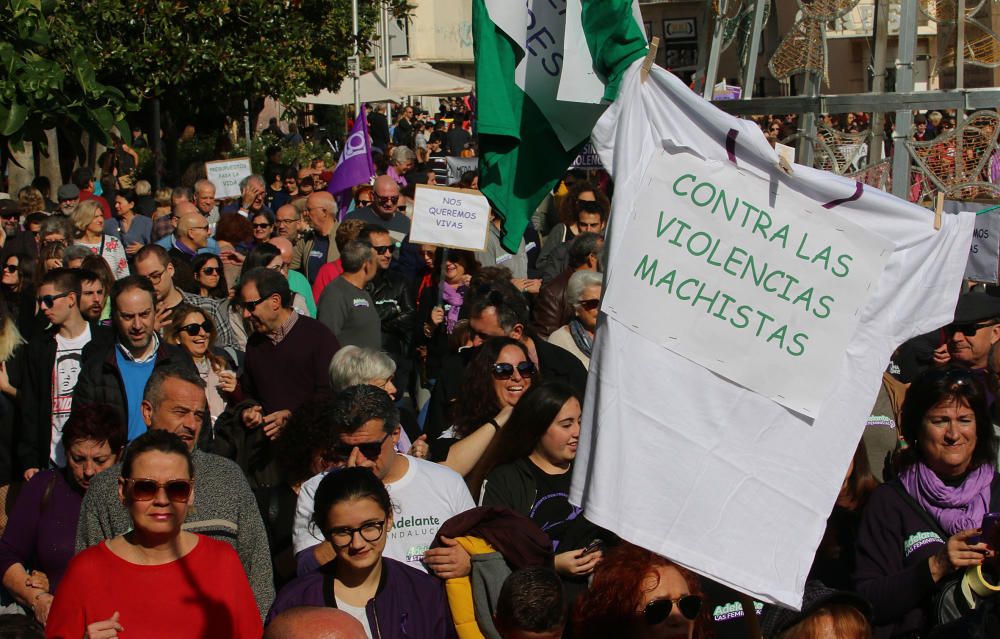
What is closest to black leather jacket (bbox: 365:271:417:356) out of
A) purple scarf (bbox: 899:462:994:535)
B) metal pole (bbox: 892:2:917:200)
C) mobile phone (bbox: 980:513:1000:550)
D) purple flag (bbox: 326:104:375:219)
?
metal pole (bbox: 892:2:917:200)

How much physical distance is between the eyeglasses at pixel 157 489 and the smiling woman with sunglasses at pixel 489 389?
1868 millimetres

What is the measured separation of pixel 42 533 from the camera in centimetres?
536

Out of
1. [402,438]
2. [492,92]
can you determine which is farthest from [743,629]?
[402,438]

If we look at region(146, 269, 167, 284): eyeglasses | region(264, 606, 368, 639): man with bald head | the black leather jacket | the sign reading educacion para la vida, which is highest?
the sign reading educacion para la vida

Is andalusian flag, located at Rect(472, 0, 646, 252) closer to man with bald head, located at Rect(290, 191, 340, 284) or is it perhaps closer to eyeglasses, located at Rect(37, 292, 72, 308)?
eyeglasses, located at Rect(37, 292, 72, 308)

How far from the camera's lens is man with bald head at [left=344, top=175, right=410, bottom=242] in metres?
12.0

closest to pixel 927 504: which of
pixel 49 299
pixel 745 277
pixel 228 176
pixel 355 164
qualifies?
pixel 745 277

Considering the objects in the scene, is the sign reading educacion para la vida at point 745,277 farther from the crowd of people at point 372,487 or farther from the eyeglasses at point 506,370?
the eyeglasses at point 506,370

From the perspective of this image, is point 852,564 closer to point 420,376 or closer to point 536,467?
point 536,467

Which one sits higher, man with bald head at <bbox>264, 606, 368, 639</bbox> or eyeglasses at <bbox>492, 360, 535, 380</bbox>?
man with bald head at <bbox>264, 606, 368, 639</bbox>

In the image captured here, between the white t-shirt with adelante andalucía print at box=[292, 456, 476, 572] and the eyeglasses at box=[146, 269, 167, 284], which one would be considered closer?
the white t-shirt with adelante andalucía print at box=[292, 456, 476, 572]

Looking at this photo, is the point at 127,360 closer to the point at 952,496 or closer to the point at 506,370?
the point at 506,370

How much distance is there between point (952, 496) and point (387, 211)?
7951 mm

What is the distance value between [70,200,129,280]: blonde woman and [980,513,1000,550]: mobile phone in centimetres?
779
